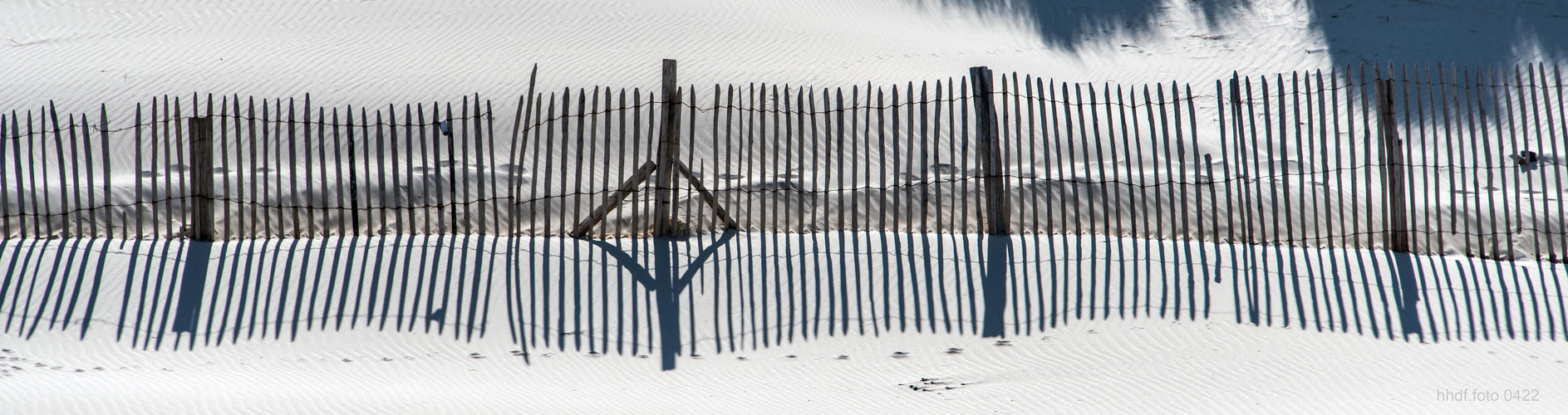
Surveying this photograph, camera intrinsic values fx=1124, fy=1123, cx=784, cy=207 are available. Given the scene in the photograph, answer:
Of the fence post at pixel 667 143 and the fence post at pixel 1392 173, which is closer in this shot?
the fence post at pixel 667 143

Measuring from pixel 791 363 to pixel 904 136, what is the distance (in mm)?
4516

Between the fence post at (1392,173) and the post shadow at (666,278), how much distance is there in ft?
14.5

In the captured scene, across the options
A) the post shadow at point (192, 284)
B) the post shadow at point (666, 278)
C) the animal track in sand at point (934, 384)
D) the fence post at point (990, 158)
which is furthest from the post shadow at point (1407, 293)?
the post shadow at point (192, 284)

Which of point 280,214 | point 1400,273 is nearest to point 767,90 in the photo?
point 280,214

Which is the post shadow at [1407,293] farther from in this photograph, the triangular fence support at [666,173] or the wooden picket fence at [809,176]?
the triangular fence support at [666,173]

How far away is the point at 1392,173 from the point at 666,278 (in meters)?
4.91

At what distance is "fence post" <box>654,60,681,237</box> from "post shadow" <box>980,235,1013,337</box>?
2.05 metres

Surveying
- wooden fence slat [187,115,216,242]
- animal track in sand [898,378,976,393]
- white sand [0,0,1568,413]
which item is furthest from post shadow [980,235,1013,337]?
wooden fence slat [187,115,216,242]

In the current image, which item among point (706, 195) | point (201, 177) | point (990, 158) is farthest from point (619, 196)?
point (201, 177)

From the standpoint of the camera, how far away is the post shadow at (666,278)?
6.22 metres

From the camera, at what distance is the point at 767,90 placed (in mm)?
11727

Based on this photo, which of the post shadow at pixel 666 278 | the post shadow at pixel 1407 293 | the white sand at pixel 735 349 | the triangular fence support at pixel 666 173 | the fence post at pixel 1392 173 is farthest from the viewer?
the fence post at pixel 1392 173

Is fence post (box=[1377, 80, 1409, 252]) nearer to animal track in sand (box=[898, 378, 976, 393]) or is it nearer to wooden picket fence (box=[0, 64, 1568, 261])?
wooden picket fence (box=[0, 64, 1568, 261])

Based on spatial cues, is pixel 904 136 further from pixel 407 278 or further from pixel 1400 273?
pixel 407 278
